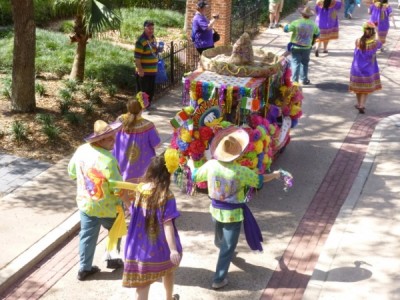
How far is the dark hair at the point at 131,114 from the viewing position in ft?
23.7

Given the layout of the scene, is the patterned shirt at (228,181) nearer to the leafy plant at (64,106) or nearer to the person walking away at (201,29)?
the leafy plant at (64,106)

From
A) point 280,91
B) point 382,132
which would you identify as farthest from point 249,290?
point 382,132

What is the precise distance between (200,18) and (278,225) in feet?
19.5

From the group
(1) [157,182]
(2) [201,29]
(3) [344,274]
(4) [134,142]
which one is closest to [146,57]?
(2) [201,29]

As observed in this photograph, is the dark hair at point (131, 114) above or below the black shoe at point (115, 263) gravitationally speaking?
above

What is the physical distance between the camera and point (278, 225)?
26.0ft

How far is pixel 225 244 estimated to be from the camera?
6406 mm

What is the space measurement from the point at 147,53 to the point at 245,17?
7.35 m

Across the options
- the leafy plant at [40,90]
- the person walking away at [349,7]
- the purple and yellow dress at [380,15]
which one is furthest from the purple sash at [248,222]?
the person walking away at [349,7]

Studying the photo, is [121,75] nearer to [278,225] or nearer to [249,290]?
[278,225]

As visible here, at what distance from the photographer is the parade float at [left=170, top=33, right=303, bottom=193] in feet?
26.8

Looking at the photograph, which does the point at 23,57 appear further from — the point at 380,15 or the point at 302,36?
the point at 380,15

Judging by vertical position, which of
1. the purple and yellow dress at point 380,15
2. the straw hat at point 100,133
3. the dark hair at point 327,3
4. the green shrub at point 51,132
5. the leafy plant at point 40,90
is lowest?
the green shrub at point 51,132

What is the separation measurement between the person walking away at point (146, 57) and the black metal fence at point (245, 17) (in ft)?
19.9
